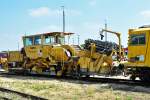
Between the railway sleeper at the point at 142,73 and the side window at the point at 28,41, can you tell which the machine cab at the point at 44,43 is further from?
the railway sleeper at the point at 142,73

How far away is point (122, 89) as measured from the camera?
16.2 m

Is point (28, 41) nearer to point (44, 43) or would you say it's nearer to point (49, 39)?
point (44, 43)

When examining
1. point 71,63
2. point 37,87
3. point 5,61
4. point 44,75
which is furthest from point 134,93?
point 5,61

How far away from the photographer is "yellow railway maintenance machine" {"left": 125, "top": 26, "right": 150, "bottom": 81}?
56.3 ft

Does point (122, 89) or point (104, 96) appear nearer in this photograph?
point (104, 96)

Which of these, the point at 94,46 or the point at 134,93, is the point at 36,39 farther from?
the point at 134,93

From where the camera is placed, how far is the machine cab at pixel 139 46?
1714 centimetres

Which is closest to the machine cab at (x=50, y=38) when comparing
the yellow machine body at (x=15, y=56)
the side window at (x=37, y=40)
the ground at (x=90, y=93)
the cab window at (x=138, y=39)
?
the side window at (x=37, y=40)

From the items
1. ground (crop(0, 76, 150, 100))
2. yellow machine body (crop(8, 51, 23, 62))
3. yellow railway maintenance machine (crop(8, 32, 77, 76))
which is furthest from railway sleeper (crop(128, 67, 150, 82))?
yellow machine body (crop(8, 51, 23, 62))

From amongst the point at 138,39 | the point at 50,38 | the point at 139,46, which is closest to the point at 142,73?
the point at 139,46

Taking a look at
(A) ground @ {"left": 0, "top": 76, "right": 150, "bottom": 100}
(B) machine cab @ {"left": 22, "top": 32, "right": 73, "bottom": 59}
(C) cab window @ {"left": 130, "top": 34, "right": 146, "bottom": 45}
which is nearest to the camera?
(A) ground @ {"left": 0, "top": 76, "right": 150, "bottom": 100}

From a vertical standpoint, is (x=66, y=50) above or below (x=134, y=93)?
above

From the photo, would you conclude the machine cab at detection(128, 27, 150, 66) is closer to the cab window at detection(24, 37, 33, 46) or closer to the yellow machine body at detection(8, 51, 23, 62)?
the cab window at detection(24, 37, 33, 46)

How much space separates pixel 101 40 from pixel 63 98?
7.67 meters
